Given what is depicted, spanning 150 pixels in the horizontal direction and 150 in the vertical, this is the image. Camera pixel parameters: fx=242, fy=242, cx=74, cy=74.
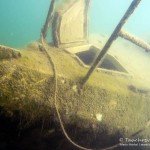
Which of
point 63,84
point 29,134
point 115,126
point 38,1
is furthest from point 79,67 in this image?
point 38,1

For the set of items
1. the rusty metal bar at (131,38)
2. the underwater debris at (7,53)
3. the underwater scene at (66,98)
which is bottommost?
the underwater scene at (66,98)

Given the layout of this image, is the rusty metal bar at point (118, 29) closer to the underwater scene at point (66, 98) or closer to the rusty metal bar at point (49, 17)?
the underwater scene at point (66, 98)

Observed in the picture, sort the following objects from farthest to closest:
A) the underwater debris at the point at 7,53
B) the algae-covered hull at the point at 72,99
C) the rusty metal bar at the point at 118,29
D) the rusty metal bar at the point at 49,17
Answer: the rusty metal bar at the point at 49,17 < the underwater debris at the point at 7,53 < the algae-covered hull at the point at 72,99 < the rusty metal bar at the point at 118,29

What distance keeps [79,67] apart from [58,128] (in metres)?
1.48

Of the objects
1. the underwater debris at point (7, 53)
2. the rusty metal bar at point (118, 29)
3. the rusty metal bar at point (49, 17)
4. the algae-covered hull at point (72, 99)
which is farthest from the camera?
the rusty metal bar at point (49, 17)

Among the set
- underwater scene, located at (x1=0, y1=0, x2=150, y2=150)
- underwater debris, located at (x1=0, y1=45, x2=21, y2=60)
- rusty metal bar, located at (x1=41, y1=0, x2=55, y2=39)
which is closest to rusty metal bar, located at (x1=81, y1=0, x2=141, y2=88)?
underwater scene, located at (x1=0, y1=0, x2=150, y2=150)

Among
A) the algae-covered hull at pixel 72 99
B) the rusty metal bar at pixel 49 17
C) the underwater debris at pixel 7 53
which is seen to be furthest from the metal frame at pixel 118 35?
the rusty metal bar at pixel 49 17

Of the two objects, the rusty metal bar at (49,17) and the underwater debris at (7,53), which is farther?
the rusty metal bar at (49,17)

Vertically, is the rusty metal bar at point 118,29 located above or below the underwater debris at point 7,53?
above

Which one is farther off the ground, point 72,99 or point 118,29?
point 118,29

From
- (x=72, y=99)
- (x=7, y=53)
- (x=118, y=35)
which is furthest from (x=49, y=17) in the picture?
(x=72, y=99)

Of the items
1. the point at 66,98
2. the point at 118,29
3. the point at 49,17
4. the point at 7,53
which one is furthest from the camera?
the point at 49,17

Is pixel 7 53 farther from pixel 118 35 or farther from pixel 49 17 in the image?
pixel 118 35

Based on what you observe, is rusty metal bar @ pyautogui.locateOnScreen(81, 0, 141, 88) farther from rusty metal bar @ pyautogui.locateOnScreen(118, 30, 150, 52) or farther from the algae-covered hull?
the algae-covered hull
